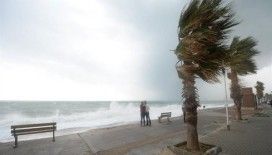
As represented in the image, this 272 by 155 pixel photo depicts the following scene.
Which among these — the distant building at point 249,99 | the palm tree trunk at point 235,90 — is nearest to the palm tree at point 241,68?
the palm tree trunk at point 235,90

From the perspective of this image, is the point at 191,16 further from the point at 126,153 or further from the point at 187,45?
the point at 126,153

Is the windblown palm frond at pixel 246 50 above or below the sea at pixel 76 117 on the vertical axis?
above

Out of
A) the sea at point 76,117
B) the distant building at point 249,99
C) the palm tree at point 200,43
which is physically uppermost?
the palm tree at point 200,43

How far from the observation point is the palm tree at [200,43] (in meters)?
6.30

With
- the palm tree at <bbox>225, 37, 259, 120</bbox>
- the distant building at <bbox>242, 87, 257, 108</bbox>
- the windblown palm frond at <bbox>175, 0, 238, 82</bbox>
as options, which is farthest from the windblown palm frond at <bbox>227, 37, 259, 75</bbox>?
the distant building at <bbox>242, 87, 257, 108</bbox>

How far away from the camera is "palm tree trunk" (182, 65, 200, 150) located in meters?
6.88

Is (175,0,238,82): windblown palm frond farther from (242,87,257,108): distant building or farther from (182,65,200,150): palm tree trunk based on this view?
(242,87,257,108): distant building

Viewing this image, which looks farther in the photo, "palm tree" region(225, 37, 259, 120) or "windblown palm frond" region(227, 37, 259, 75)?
"palm tree" region(225, 37, 259, 120)

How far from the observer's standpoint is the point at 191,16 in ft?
21.5

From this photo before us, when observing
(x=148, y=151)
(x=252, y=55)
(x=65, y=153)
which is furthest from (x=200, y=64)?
(x=252, y=55)

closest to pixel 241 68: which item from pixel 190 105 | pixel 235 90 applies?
pixel 235 90

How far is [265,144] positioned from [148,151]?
491cm

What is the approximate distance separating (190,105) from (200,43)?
1881mm

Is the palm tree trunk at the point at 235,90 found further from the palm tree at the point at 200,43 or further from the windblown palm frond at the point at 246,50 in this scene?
the palm tree at the point at 200,43
